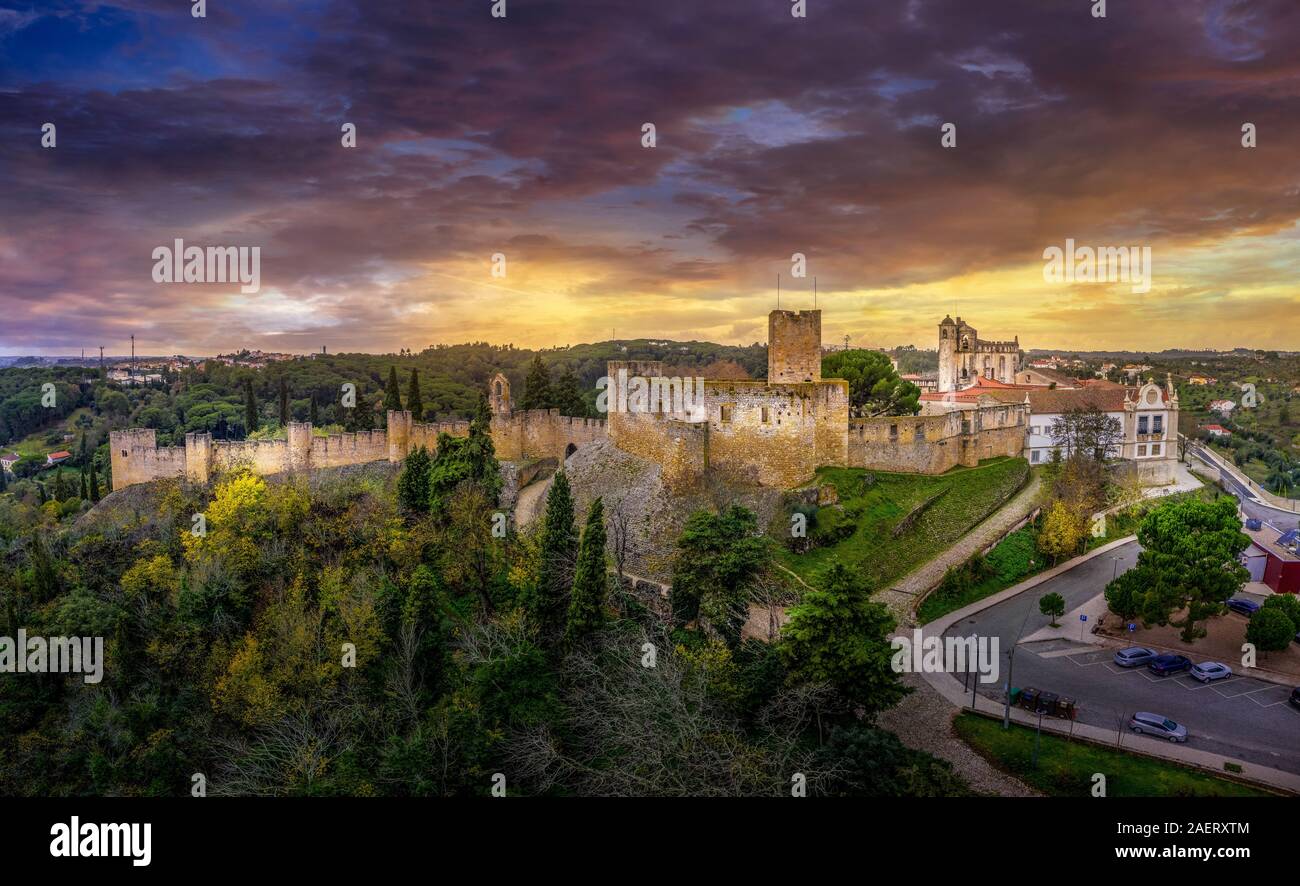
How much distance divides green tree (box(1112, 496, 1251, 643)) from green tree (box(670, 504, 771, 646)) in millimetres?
10245

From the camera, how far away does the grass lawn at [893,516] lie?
23.3m

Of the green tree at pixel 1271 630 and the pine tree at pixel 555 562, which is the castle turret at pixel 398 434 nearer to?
the pine tree at pixel 555 562

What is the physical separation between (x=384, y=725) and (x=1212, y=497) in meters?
31.1

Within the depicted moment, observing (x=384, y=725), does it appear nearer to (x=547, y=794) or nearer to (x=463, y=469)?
(x=547, y=794)

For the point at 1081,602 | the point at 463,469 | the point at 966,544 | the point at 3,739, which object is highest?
the point at 463,469

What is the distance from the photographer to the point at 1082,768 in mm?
15242

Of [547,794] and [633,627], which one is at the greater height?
[633,627]

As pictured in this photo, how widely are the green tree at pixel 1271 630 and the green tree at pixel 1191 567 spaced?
3.03ft

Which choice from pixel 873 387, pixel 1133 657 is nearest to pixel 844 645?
pixel 1133 657

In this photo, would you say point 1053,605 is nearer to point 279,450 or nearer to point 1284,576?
point 1284,576

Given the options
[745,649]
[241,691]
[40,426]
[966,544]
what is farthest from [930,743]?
[40,426]

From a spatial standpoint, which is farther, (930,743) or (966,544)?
(966,544)

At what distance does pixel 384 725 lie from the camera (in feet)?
58.7

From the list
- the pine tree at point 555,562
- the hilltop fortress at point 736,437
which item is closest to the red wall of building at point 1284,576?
the hilltop fortress at point 736,437
